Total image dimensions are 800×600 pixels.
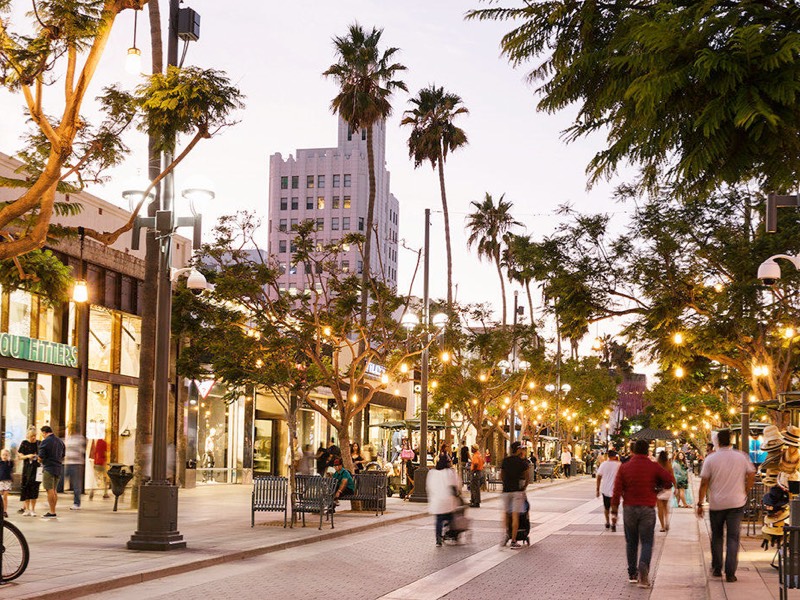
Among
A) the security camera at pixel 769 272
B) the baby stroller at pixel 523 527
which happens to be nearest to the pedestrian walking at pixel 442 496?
the baby stroller at pixel 523 527

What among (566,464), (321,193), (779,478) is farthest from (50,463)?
(321,193)

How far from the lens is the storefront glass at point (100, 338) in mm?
32978

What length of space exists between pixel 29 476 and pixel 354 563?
356 inches

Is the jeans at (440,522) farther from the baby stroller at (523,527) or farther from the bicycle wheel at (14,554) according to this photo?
the bicycle wheel at (14,554)

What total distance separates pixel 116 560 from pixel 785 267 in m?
16.0

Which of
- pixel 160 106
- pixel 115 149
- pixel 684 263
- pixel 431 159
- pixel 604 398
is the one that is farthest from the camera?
pixel 604 398

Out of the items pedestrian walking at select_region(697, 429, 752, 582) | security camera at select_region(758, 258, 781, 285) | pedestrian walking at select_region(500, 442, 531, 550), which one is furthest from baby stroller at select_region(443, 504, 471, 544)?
security camera at select_region(758, 258, 781, 285)

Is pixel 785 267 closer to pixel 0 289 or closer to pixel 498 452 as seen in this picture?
pixel 0 289

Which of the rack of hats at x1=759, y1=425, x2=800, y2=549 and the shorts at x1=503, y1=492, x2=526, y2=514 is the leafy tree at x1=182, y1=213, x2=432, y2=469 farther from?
the rack of hats at x1=759, y1=425, x2=800, y2=549

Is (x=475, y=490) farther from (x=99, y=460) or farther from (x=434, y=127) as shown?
(x=434, y=127)

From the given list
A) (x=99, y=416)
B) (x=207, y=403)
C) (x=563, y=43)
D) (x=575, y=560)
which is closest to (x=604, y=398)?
(x=207, y=403)

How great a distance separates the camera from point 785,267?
75.8 ft

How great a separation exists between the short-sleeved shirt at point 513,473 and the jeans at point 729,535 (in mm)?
5665

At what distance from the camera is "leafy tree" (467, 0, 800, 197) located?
15.5 ft
